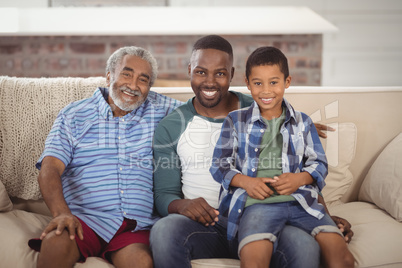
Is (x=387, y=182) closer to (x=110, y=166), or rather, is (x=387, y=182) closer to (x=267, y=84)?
(x=267, y=84)

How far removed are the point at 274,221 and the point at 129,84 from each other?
78 cm

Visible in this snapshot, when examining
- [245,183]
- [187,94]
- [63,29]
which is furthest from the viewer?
[63,29]

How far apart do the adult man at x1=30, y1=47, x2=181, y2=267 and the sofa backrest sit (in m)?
0.15

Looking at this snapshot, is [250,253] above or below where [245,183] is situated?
below

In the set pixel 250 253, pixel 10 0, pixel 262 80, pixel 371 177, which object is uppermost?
pixel 10 0

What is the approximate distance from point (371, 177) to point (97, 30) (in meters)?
2.37

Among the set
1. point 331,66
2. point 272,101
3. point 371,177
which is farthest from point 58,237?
point 331,66

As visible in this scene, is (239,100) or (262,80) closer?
(262,80)

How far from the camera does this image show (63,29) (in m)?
3.20

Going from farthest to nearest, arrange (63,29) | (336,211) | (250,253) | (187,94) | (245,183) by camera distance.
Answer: (63,29), (187,94), (336,211), (245,183), (250,253)

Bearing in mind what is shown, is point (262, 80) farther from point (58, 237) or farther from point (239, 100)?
point (58, 237)

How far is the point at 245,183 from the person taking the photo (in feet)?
4.29

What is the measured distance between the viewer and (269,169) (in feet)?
4.50

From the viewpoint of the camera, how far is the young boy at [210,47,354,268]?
1.25m
